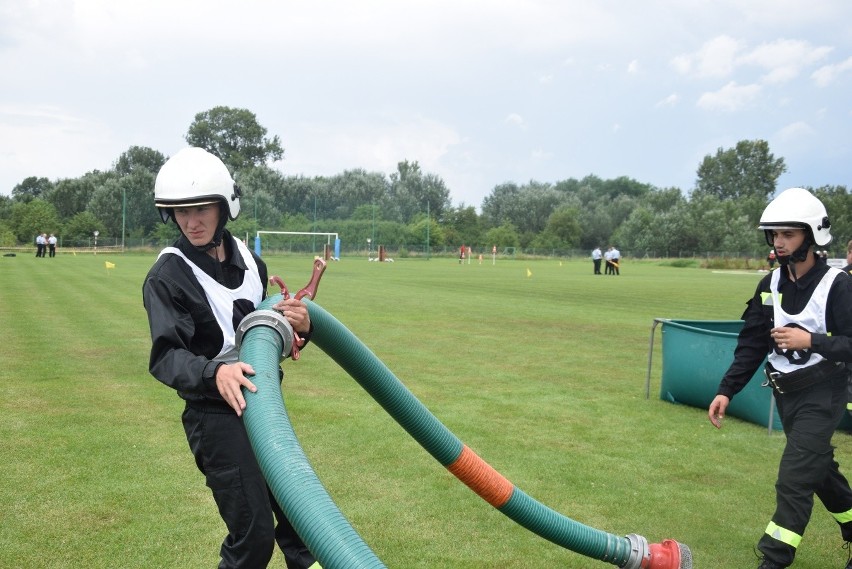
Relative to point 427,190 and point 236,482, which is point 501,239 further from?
point 236,482

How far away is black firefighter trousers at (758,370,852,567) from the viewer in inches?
194

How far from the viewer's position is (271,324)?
11.5 feet

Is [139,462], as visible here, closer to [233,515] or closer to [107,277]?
[233,515]

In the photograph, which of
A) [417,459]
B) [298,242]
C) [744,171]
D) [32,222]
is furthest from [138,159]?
[417,459]

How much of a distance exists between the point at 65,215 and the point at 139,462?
95.1 metres

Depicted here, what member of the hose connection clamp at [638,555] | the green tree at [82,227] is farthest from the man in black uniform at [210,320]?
the green tree at [82,227]

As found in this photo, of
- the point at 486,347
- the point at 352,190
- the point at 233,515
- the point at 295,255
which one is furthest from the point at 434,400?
the point at 352,190

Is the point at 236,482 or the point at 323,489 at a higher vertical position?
the point at 323,489

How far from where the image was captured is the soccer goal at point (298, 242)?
74.2 m

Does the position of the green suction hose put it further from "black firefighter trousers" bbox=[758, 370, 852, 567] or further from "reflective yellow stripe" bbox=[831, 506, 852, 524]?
"reflective yellow stripe" bbox=[831, 506, 852, 524]

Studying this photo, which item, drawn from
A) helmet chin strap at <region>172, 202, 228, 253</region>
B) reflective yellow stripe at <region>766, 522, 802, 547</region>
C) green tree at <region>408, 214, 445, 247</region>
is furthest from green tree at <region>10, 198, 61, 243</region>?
reflective yellow stripe at <region>766, 522, 802, 547</region>

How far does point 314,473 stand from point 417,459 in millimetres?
4672

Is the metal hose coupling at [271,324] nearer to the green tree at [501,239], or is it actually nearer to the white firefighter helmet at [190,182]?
the white firefighter helmet at [190,182]

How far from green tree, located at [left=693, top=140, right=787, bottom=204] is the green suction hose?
14089cm
